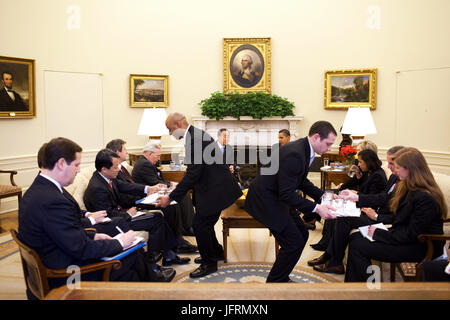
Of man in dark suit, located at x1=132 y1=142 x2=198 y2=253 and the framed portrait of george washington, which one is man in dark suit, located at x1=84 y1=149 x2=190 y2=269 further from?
the framed portrait of george washington

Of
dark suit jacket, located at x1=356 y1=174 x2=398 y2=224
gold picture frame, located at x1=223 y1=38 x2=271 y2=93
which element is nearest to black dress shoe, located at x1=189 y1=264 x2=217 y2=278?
dark suit jacket, located at x1=356 y1=174 x2=398 y2=224

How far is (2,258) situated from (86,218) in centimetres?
217

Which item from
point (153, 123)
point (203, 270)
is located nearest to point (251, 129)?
point (153, 123)

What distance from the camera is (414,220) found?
3416 millimetres

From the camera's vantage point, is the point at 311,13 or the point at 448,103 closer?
the point at 448,103

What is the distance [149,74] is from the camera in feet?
34.4

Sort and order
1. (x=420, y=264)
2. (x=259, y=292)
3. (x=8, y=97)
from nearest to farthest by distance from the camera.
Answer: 1. (x=259, y=292)
2. (x=420, y=264)
3. (x=8, y=97)

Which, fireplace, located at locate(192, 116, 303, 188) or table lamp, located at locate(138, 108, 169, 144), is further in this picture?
fireplace, located at locate(192, 116, 303, 188)

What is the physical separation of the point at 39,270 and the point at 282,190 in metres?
2.19

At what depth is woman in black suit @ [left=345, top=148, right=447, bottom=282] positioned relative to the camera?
3373 mm

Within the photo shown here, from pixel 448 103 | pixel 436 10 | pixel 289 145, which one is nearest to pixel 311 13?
pixel 436 10

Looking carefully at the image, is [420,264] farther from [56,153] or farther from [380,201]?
[56,153]

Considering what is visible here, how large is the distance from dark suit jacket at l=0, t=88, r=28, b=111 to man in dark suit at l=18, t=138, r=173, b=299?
613cm

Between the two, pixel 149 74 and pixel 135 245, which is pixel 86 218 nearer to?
pixel 135 245
